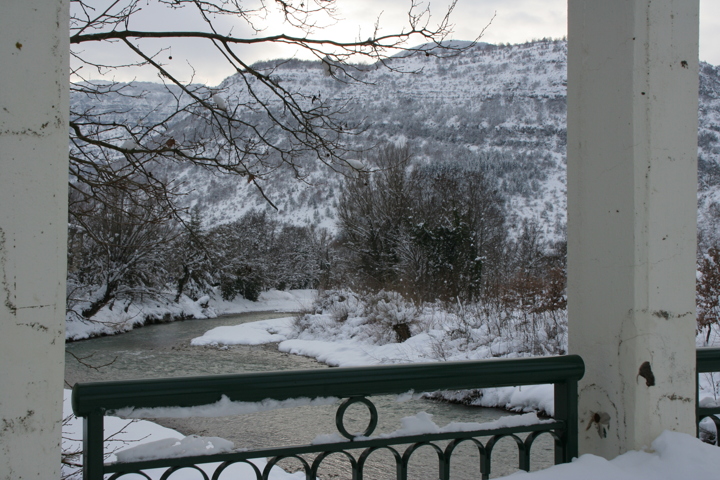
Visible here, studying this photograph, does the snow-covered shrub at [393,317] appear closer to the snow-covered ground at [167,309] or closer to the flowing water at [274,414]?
the flowing water at [274,414]

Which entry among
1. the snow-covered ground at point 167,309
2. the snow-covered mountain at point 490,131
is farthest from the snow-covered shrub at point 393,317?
the snow-covered mountain at point 490,131

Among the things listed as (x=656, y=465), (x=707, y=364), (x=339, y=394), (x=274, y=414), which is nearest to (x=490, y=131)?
(x=274, y=414)

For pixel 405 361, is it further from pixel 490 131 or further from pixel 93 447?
pixel 490 131

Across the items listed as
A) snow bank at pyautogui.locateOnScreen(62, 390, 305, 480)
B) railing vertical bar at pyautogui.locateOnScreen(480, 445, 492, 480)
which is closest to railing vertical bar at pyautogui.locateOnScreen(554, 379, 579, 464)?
railing vertical bar at pyautogui.locateOnScreen(480, 445, 492, 480)

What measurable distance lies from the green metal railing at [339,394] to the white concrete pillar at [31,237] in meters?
0.12

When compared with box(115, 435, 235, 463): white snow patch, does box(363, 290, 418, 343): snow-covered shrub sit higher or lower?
lower

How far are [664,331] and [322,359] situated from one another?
11.4m

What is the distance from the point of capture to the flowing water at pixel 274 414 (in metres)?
5.98

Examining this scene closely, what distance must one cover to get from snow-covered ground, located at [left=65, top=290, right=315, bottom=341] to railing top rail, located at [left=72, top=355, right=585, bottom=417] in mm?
11102

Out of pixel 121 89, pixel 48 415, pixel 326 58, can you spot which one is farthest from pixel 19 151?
pixel 121 89

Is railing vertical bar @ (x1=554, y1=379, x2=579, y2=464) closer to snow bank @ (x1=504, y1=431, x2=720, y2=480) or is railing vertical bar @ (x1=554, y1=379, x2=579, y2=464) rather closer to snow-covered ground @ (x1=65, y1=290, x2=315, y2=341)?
snow bank @ (x1=504, y1=431, x2=720, y2=480)

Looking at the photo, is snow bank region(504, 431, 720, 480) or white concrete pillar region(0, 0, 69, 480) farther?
snow bank region(504, 431, 720, 480)

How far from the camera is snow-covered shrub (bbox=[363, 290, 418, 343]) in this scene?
12.7 meters

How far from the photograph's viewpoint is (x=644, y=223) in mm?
1512
